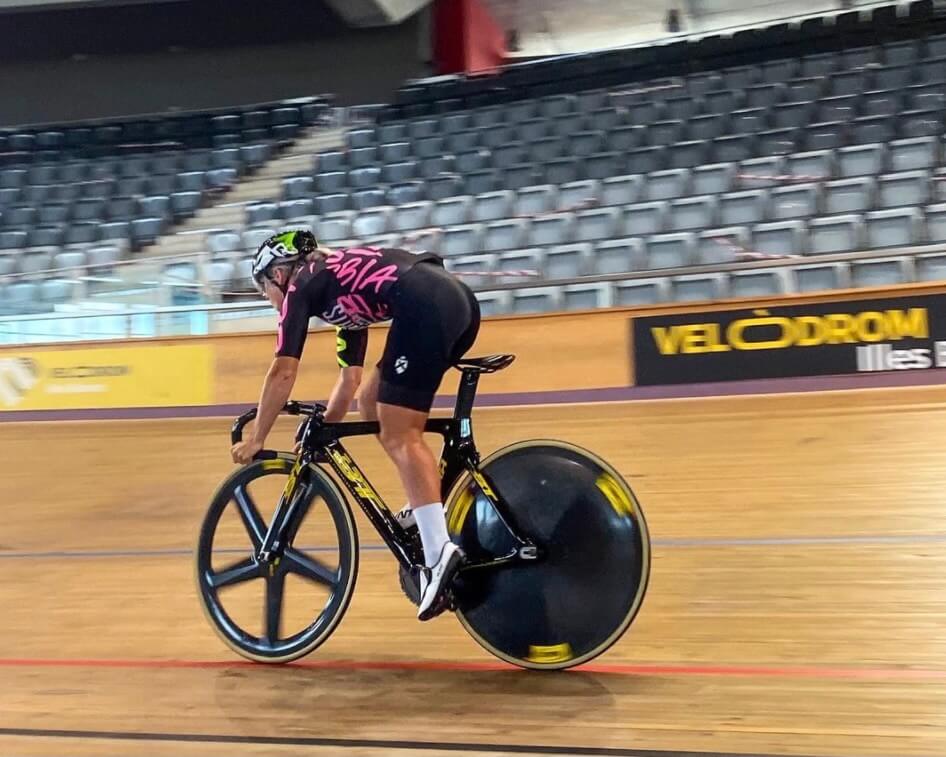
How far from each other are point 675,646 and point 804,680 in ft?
1.11

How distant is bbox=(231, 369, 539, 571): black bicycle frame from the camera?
6.48 feet

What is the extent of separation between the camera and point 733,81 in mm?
8992

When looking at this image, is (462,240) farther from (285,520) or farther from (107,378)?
(285,520)

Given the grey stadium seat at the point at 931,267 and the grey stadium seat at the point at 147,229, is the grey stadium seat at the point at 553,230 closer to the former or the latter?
the grey stadium seat at the point at 931,267

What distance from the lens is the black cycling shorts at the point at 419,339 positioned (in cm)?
193

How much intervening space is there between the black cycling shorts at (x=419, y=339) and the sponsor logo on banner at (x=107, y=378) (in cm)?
484

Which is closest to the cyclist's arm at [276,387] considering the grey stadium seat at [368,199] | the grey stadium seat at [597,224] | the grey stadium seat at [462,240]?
the grey stadium seat at [597,224]

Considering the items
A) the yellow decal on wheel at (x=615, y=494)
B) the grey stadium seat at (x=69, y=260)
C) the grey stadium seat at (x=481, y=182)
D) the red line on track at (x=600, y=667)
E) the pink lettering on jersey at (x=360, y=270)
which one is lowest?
the red line on track at (x=600, y=667)

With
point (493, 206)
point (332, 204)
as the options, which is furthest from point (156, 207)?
point (493, 206)

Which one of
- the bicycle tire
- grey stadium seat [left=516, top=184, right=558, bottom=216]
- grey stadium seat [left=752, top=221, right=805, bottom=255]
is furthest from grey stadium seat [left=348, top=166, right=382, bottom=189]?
the bicycle tire

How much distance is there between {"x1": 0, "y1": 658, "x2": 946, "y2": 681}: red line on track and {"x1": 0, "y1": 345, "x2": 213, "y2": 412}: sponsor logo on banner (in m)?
4.40

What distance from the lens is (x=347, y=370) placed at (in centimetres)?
224

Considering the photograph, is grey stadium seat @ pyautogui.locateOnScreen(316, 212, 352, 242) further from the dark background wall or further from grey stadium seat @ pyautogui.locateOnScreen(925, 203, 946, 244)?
grey stadium seat @ pyautogui.locateOnScreen(925, 203, 946, 244)

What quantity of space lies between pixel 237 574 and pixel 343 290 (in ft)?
2.33
